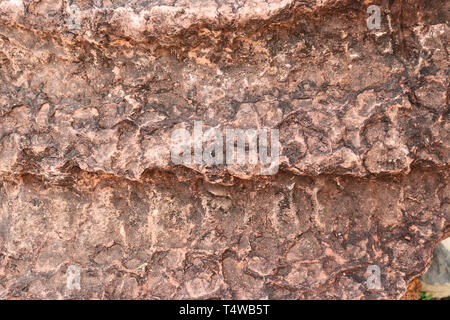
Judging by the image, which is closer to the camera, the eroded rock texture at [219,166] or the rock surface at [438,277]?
the eroded rock texture at [219,166]

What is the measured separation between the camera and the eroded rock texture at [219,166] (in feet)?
3.99

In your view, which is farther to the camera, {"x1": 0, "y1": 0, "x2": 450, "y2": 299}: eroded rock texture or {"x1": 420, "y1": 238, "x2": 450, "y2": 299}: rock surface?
{"x1": 420, "y1": 238, "x2": 450, "y2": 299}: rock surface

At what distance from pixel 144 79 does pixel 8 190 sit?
1.61ft

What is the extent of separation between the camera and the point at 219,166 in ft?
4.07

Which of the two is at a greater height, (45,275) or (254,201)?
(254,201)

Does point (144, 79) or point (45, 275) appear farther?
point (45, 275)

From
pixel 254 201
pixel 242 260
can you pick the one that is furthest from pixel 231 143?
pixel 242 260

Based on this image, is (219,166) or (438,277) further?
(438,277)

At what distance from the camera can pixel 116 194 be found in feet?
4.50

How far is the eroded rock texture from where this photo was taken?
47.8 inches

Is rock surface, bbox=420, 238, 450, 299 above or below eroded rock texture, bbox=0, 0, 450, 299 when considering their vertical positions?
below

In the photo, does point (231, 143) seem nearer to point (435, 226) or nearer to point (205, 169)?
point (205, 169)

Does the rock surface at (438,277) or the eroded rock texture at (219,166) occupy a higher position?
the eroded rock texture at (219,166)

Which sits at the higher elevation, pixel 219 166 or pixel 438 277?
pixel 219 166
